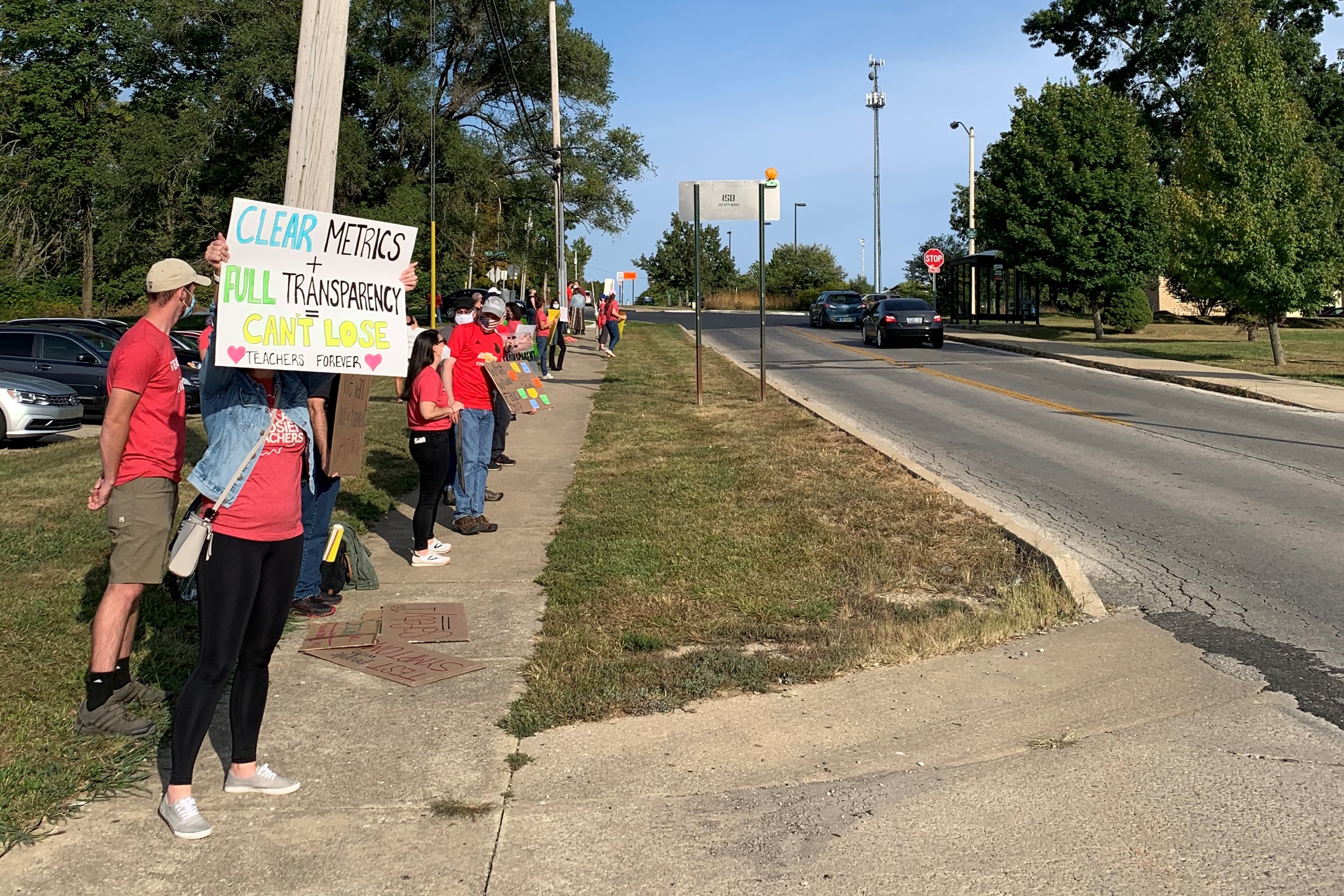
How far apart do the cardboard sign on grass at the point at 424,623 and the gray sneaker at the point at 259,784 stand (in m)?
1.96

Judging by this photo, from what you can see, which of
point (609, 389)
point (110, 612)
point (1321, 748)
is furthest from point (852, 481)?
point (609, 389)

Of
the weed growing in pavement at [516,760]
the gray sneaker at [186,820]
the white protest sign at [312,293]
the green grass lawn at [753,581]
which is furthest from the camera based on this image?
the green grass lawn at [753,581]

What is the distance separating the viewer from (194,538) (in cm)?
410

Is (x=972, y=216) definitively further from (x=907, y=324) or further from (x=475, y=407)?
(x=475, y=407)

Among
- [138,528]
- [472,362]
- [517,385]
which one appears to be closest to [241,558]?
[138,528]

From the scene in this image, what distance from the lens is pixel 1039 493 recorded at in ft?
35.4

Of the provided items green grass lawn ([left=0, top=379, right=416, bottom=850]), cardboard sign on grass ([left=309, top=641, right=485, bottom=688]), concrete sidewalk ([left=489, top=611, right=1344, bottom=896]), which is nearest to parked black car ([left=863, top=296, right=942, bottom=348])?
green grass lawn ([left=0, top=379, right=416, bottom=850])

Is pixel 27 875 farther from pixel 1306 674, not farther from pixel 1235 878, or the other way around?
pixel 1306 674

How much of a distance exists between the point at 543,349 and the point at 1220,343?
Answer: 64.7 feet

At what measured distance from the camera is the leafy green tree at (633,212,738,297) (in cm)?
9050

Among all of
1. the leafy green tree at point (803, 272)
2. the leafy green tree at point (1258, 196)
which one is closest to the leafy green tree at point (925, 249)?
the leafy green tree at point (803, 272)

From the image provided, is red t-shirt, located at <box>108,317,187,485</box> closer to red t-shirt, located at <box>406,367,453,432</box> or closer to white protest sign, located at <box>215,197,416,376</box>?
white protest sign, located at <box>215,197,416,376</box>

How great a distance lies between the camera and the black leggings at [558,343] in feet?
82.3

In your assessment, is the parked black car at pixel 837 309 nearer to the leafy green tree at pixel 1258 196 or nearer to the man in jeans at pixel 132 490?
the leafy green tree at pixel 1258 196
